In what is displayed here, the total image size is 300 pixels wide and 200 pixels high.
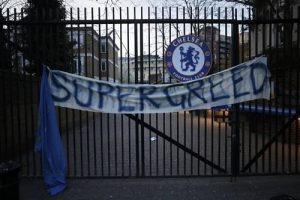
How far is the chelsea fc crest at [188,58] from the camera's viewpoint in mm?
7074

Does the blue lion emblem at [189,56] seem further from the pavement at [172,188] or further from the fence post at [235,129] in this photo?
the pavement at [172,188]

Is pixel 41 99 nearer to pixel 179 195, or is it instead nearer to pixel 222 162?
pixel 179 195

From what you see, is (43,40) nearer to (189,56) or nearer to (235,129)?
(189,56)

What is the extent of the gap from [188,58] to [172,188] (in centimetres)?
255

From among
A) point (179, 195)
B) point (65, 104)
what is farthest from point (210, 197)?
point (65, 104)

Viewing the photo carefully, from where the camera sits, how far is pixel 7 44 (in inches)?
293

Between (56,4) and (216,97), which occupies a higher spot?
(56,4)

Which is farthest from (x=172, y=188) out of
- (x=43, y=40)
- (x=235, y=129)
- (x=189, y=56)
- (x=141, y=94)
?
(x=43, y=40)

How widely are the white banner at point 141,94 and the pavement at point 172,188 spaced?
1440 mm

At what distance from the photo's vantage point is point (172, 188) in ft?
21.9

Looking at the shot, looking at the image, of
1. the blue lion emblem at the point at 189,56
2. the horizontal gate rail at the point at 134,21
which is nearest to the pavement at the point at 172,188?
the blue lion emblem at the point at 189,56

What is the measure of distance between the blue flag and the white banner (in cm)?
30

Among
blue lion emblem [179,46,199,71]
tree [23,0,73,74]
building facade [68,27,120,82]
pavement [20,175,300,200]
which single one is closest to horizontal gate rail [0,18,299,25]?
tree [23,0,73,74]

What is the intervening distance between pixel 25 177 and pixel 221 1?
16.5 meters
